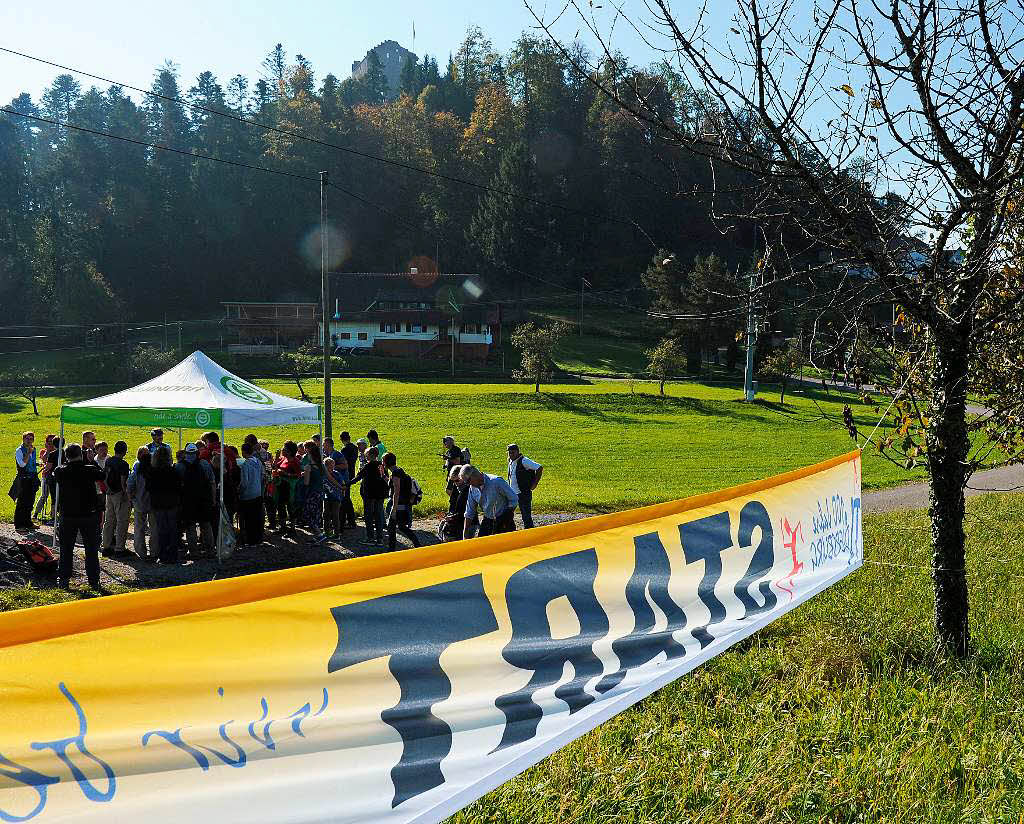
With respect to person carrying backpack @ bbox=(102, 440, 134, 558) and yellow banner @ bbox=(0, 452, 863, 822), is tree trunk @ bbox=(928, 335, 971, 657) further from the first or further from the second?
person carrying backpack @ bbox=(102, 440, 134, 558)

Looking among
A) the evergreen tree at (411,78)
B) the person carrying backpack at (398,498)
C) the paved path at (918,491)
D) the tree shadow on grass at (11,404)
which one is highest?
the evergreen tree at (411,78)

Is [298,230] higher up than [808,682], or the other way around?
[298,230]

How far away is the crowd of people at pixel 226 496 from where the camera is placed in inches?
431

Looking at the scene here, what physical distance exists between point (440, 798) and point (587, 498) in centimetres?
1808

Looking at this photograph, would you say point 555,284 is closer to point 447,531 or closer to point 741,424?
point 741,424

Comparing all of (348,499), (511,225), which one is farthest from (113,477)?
(511,225)

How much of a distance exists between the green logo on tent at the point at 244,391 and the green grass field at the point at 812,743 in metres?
9.90

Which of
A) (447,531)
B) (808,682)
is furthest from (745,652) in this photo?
(447,531)

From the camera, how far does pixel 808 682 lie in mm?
5969

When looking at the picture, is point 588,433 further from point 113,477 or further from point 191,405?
point 113,477

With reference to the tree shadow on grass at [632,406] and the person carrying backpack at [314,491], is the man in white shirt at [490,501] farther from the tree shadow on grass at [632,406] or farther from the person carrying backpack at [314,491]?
the tree shadow on grass at [632,406]

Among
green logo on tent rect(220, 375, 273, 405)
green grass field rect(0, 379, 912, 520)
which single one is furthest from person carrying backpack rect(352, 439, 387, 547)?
green grass field rect(0, 379, 912, 520)

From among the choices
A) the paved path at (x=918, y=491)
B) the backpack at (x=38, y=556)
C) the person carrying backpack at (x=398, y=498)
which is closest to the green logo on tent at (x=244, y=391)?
the person carrying backpack at (x=398, y=498)

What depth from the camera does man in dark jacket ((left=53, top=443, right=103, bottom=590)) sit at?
33.9 feet
